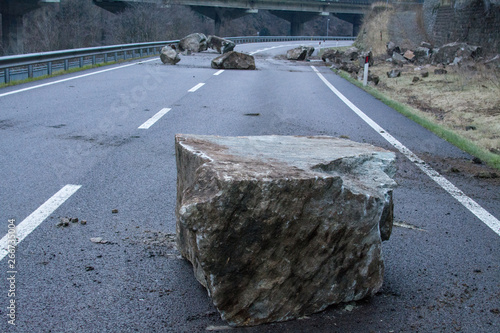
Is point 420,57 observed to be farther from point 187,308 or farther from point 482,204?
point 187,308

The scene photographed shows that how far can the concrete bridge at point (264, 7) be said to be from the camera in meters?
62.8

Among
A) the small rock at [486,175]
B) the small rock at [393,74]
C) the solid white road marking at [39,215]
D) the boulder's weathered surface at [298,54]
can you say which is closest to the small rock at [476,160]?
the small rock at [486,175]

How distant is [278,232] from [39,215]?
8.30 ft

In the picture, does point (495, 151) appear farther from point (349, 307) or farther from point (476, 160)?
point (349, 307)

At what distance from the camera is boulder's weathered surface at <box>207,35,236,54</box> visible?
32.2 metres

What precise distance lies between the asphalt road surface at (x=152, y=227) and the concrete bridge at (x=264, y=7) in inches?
1868

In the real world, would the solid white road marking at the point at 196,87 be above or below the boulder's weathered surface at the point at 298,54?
below

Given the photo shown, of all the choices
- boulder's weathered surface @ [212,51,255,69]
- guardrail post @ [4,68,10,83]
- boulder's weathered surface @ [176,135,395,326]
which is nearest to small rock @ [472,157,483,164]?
boulder's weathered surface @ [176,135,395,326]

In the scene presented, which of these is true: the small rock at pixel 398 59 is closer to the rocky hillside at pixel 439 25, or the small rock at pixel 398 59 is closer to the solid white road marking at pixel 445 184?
the rocky hillside at pixel 439 25

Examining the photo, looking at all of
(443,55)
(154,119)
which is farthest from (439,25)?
(154,119)

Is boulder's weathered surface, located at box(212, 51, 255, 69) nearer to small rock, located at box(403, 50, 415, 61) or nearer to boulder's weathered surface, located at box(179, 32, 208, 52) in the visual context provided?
Result: small rock, located at box(403, 50, 415, 61)

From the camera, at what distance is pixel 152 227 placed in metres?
4.45

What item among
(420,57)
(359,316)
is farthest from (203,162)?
(420,57)

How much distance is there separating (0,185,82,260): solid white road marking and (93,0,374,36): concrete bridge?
5100cm
